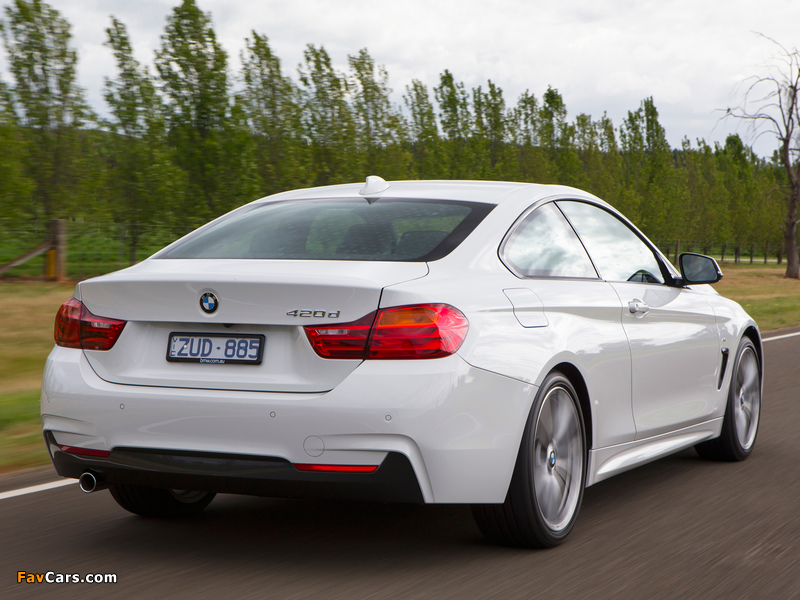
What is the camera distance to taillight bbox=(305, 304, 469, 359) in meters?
3.70

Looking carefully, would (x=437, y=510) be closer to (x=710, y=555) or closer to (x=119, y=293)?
(x=710, y=555)

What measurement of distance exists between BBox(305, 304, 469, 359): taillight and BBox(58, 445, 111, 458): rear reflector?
3.11ft

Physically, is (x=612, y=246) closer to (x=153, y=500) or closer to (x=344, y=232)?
(x=344, y=232)

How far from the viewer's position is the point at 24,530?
466 centimetres

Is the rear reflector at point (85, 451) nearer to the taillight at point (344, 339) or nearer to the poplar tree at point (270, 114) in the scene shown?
the taillight at point (344, 339)

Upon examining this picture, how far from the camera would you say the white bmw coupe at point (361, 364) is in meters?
3.71

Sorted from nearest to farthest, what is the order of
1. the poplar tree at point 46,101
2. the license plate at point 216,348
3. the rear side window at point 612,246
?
the license plate at point 216,348 → the rear side window at point 612,246 → the poplar tree at point 46,101

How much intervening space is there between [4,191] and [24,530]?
17.2 m

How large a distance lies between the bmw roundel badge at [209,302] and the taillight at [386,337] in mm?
370

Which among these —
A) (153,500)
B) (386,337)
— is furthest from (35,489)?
(386,337)

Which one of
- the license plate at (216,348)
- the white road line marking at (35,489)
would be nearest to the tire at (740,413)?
the license plate at (216,348)

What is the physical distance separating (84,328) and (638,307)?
2.68 metres

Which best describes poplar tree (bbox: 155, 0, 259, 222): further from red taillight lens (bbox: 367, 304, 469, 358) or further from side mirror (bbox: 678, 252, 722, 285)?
red taillight lens (bbox: 367, 304, 469, 358)

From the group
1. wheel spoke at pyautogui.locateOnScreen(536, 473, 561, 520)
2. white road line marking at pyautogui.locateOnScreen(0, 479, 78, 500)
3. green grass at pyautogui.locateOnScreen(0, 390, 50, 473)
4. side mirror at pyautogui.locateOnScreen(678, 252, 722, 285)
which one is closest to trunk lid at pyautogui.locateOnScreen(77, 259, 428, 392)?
wheel spoke at pyautogui.locateOnScreen(536, 473, 561, 520)
